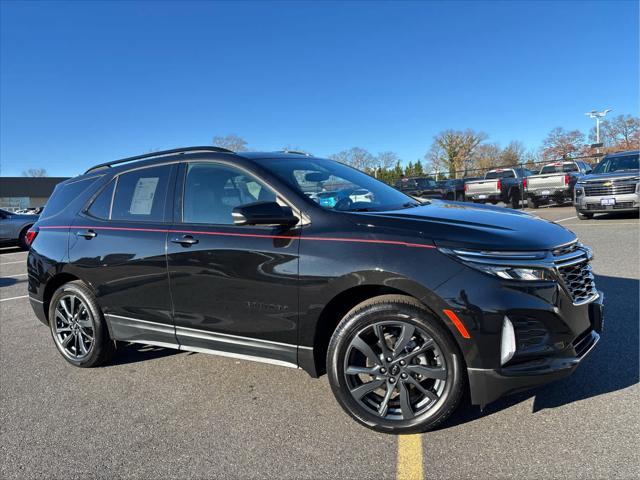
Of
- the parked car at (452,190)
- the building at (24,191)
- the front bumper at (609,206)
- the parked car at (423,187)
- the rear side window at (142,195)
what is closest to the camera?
the rear side window at (142,195)

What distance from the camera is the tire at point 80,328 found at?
4.08 metres

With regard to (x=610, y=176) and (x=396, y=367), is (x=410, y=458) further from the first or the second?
(x=610, y=176)

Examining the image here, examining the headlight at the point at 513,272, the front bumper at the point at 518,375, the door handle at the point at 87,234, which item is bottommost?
the front bumper at the point at 518,375

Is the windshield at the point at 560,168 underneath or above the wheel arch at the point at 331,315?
above

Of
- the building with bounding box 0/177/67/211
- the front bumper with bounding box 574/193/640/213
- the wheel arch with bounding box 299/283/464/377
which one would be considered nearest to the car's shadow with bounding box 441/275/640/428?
the wheel arch with bounding box 299/283/464/377

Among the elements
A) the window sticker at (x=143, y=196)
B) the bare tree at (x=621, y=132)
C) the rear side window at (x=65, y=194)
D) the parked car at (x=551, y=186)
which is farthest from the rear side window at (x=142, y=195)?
the bare tree at (x=621, y=132)

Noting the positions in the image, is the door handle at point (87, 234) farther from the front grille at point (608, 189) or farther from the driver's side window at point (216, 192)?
the front grille at point (608, 189)

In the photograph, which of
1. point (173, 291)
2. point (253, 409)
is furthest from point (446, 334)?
point (173, 291)

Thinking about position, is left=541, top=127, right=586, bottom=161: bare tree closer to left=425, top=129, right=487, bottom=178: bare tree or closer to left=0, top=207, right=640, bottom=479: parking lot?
left=425, top=129, right=487, bottom=178: bare tree

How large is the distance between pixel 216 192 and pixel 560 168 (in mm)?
23178

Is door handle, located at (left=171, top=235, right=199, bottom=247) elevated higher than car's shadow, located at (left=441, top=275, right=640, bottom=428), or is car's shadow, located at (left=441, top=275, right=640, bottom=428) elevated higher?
door handle, located at (left=171, top=235, right=199, bottom=247)

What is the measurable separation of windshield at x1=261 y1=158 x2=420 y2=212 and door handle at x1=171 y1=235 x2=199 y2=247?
0.76m

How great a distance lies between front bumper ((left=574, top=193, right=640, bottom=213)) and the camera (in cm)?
1187

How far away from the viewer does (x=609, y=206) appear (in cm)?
1226
